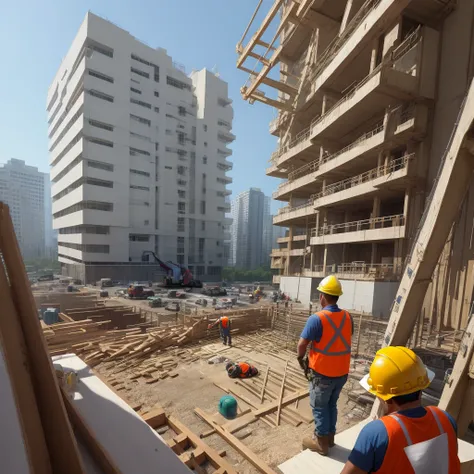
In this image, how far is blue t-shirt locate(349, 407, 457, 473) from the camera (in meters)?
1.40

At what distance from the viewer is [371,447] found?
142 centimetres

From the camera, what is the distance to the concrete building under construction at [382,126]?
40.0ft

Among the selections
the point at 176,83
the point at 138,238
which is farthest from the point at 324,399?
the point at 176,83

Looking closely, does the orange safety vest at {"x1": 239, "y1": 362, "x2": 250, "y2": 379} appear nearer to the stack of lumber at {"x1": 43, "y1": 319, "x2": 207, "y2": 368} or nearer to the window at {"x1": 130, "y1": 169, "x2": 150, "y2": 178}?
the stack of lumber at {"x1": 43, "y1": 319, "x2": 207, "y2": 368}

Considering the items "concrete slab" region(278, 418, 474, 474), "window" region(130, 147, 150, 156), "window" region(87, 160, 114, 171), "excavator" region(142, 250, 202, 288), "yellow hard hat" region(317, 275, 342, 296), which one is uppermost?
"window" region(130, 147, 150, 156)

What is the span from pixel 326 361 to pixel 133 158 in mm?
47103

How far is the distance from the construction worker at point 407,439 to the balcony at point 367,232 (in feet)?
48.3

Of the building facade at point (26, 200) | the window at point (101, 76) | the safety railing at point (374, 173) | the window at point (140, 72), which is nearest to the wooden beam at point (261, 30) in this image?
the safety railing at point (374, 173)

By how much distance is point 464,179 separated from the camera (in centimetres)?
370

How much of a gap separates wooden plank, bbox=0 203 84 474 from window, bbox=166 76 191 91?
56.5 m

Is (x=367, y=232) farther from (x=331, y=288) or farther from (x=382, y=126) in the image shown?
(x=331, y=288)

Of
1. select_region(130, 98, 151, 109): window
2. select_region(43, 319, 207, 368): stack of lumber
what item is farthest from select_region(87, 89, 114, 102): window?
select_region(43, 319, 207, 368): stack of lumber

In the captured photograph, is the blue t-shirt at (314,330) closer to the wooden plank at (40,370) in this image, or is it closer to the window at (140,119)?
the wooden plank at (40,370)

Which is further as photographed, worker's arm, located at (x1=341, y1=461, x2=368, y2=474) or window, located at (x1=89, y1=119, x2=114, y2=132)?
window, located at (x1=89, y1=119, x2=114, y2=132)
